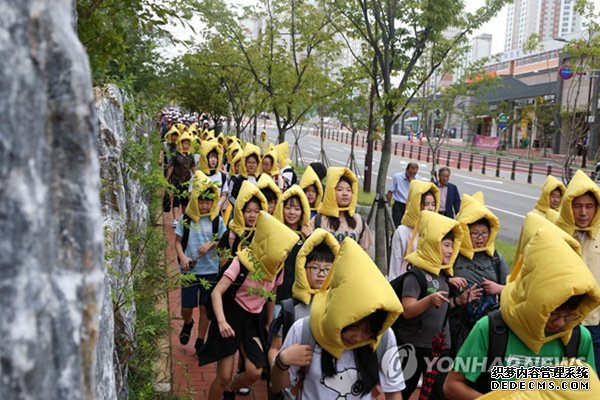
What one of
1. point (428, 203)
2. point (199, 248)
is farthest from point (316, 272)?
point (428, 203)

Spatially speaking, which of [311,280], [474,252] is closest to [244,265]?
[311,280]

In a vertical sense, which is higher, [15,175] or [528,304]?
[15,175]

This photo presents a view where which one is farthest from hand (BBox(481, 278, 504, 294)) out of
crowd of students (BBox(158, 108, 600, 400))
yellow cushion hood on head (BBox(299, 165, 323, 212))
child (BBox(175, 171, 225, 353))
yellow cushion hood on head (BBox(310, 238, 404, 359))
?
yellow cushion hood on head (BBox(299, 165, 323, 212))

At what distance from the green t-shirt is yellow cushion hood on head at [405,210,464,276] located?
4.04 ft

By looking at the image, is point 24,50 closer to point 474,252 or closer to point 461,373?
point 461,373

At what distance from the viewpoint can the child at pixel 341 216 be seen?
551cm

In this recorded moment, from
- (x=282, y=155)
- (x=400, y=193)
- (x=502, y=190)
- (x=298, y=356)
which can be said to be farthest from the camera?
(x=502, y=190)

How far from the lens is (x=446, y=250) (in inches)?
164

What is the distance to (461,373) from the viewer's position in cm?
287

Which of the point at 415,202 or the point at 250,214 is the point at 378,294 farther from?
the point at 415,202

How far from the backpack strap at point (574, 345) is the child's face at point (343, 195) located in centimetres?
296

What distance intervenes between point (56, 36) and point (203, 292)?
14.6ft

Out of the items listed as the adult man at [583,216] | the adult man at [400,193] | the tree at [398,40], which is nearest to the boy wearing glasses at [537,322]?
the adult man at [583,216]

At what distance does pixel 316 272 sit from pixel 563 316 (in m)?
1.38
